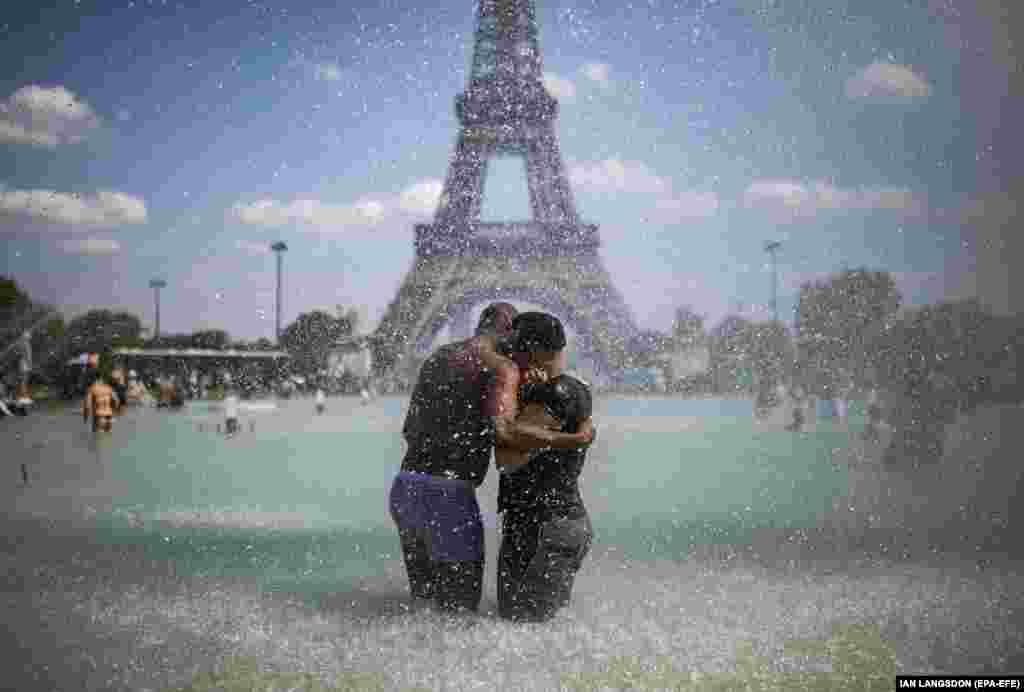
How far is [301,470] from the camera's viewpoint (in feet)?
33.0

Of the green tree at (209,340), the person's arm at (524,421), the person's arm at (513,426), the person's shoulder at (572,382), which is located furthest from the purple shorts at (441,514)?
the green tree at (209,340)

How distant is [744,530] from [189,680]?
4145mm

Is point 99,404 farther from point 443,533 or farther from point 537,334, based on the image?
point 537,334

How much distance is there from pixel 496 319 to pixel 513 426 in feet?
1.74

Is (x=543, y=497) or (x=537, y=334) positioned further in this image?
(x=543, y=497)

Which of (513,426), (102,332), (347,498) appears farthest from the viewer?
(102,332)

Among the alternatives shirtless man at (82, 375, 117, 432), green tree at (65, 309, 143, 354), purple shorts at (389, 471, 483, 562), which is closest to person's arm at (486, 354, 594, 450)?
purple shorts at (389, 471, 483, 562)

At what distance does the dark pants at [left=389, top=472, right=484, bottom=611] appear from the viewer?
3682mm

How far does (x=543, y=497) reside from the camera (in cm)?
363

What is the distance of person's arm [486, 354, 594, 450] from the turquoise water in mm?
1746

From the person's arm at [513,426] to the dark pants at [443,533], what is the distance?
39cm

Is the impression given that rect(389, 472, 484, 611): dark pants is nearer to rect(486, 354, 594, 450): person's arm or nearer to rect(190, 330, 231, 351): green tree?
rect(486, 354, 594, 450): person's arm

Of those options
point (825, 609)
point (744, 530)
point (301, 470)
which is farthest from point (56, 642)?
point (301, 470)

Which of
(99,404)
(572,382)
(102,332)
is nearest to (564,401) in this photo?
(572,382)
